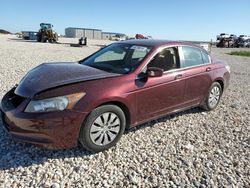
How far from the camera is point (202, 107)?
5.29 meters

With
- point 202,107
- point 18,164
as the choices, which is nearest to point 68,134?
point 18,164

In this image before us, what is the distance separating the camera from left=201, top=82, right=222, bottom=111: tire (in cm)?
515

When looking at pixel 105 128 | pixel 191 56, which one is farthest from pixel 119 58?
pixel 105 128

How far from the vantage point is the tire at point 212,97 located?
5148 millimetres

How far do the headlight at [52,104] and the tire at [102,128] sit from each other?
0.32m

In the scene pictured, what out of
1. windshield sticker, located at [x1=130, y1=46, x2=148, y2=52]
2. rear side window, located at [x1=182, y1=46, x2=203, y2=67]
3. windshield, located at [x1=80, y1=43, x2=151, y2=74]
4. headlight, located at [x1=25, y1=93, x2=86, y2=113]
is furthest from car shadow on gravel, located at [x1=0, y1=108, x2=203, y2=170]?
rear side window, located at [x1=182, y1=46, x2=203, y2=67]

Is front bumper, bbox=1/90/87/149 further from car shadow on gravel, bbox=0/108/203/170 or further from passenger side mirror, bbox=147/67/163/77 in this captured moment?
passenger side mirror, bbox=147/67/163/77

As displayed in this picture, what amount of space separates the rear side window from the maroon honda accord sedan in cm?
2

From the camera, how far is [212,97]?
527 centimetres

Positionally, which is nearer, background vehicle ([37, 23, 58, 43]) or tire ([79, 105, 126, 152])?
tire ([79, 105, 126, 152])

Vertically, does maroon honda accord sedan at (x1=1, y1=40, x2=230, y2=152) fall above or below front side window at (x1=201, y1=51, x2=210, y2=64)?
below

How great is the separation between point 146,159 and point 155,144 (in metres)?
0.49

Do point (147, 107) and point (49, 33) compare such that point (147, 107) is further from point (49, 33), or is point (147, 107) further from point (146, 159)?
point (49, 33)

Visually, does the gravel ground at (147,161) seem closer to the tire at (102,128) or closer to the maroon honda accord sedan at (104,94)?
the tire at (102,128)
